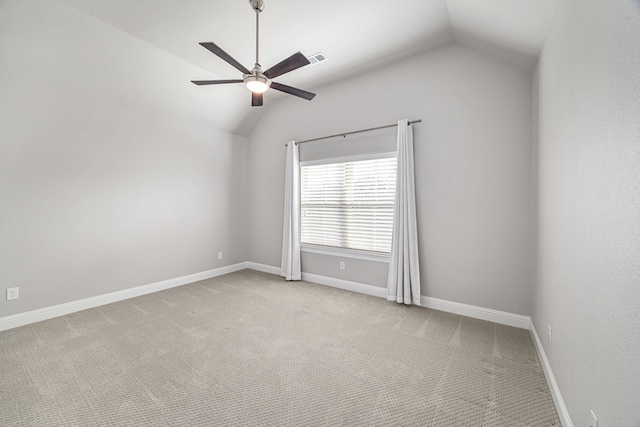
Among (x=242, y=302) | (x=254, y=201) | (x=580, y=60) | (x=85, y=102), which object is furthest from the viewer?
(x=254, y=201)

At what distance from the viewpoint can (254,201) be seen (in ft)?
17.5

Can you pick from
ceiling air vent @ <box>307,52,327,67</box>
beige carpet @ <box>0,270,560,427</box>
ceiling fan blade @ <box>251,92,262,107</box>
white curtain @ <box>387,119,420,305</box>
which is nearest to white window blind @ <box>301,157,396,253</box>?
white curtain @ <box>387,119,420,305</box>

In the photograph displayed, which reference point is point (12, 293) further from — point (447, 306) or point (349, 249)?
point (447, 306)

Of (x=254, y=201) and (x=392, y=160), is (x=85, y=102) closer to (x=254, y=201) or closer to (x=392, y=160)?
(x=254, y=201)

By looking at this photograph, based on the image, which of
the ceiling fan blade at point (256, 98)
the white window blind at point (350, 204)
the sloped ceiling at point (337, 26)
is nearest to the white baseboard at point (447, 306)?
the white window blind at point (350, 204)

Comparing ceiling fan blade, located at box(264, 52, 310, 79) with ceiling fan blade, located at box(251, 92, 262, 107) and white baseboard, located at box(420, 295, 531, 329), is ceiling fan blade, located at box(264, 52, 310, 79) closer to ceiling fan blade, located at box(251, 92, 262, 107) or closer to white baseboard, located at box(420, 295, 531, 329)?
ceiling fan blade, located at box(251, 92, 262, 107)

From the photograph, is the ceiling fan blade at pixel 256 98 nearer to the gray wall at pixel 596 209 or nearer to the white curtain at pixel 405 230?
the white curtain at pixel 405 230

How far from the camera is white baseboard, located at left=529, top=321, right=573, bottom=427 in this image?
1.54 m

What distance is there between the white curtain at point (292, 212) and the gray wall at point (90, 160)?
1.57 metres

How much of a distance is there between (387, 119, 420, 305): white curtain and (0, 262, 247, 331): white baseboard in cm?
333

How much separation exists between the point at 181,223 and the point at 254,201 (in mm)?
1422

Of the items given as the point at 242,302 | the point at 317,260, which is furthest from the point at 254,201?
the point at 242,302

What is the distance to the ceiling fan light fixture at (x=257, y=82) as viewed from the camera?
2.37 m

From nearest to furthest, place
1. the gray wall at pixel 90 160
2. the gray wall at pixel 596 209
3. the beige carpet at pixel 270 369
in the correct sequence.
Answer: the gray wall at pixel 596 209 < the beige carpet at pixel 270 369 < the gray wall at pixel 90 160
